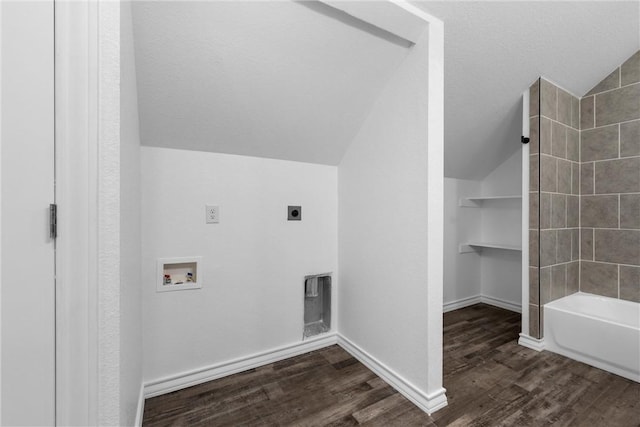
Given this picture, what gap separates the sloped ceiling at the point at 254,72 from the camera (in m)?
1.22

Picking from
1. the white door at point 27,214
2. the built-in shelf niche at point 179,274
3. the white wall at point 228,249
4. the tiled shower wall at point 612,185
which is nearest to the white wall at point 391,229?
the white wall at point 228,249

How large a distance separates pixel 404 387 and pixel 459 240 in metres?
1.86

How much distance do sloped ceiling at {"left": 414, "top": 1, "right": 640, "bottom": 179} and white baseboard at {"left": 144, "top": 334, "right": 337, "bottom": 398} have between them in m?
2.00

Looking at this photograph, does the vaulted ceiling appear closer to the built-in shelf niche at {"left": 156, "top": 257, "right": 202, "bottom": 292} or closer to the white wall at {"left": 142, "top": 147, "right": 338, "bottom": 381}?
the white wall at {"left": 142, "top": 147, "right": 338, "bottom": 381}

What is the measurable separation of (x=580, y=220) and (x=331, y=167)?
2223 millimetres

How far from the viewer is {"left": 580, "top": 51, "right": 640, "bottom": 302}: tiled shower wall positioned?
6.67 feet

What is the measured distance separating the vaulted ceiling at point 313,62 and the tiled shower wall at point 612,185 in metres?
0.26

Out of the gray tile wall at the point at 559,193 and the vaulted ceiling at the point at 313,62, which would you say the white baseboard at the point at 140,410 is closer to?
the vaulted ceiling at the point at 313,62

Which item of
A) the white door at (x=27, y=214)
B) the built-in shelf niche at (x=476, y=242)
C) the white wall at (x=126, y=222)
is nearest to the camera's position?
the white door at (x=27, y=214)

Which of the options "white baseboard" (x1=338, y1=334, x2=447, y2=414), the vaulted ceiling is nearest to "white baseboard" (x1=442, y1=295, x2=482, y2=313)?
"white baseboard" (x1=338, y1=334, x2=447, y2=414)

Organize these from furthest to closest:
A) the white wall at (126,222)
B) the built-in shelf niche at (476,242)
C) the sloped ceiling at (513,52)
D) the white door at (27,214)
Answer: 1. the built-in shelf niche at (476,242)
2. the sloped ceiling at (513,52)
3. the white wall at (126,222)
4. the white door at (27,214)

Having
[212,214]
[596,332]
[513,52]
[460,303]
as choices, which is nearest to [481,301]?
[460,303]

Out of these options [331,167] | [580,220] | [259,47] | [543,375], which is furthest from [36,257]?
[580,220]

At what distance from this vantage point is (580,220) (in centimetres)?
232
